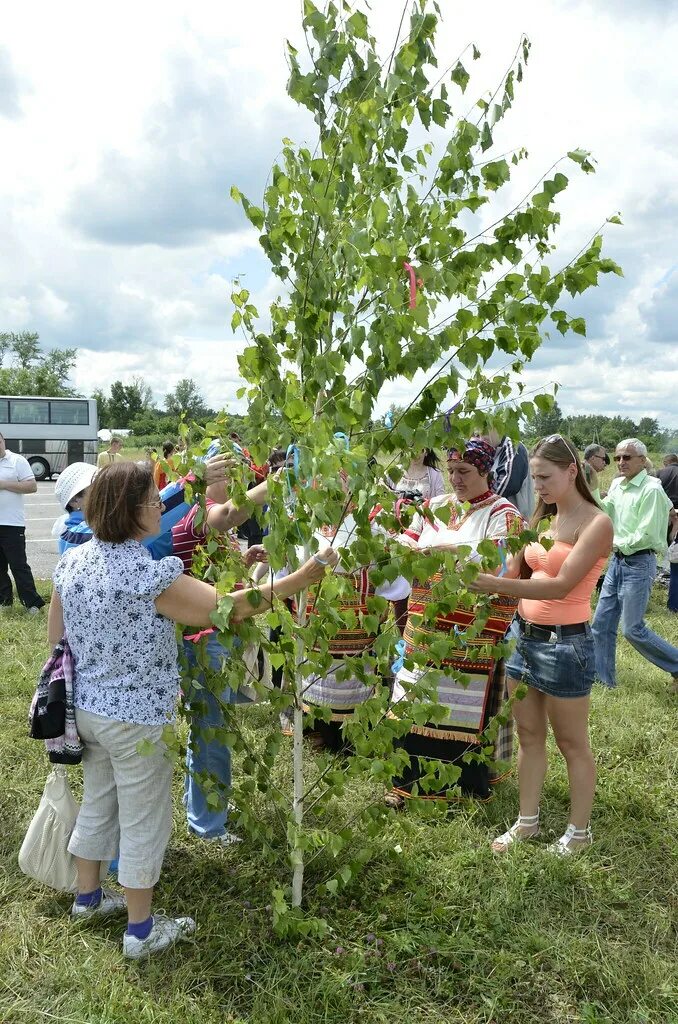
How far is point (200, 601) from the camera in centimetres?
243

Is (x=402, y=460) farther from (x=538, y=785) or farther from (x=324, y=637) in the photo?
(x=538, y=785)

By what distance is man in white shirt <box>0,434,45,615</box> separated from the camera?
7328 millimetres

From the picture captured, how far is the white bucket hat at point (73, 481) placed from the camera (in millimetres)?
3330

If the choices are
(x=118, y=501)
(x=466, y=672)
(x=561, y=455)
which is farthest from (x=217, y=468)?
(x=466, y=672)

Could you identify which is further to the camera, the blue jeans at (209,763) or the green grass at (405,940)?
the blue jeans at (209,763)

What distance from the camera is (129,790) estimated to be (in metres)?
2.61

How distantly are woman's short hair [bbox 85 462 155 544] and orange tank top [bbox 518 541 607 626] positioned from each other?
1.72 m

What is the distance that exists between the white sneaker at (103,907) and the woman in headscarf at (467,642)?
1281 mm

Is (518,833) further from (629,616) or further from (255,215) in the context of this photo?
(255,215)

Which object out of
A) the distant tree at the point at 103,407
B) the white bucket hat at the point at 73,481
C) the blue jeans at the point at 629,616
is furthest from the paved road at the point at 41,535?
the distant tree at the point at 103,407

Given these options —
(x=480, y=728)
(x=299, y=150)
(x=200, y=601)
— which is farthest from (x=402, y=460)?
(x=480, y=728)

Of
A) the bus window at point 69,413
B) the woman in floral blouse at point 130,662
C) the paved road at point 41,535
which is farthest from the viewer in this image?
the bus window at point 69,413

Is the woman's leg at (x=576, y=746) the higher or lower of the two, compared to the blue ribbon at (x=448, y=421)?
lower

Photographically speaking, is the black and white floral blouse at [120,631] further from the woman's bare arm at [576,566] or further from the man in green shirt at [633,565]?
the man in green shirt at [633,565]
